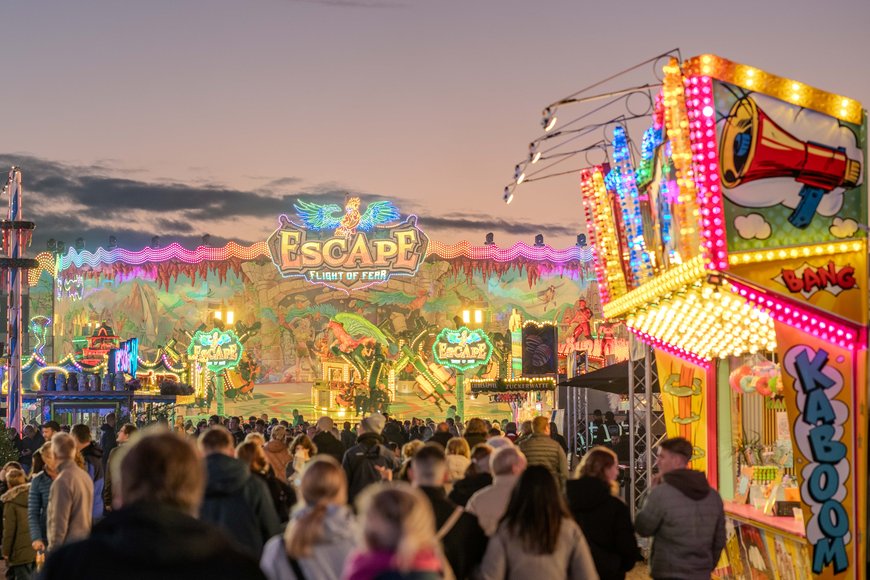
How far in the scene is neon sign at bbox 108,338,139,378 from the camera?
4038cm

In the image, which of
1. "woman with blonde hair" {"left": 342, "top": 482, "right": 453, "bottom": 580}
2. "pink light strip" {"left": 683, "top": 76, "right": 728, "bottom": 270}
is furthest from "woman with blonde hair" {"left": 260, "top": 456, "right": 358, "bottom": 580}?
"pink light strip" {"left": 683, "top": 76, "right": 728, "bottom": 270}

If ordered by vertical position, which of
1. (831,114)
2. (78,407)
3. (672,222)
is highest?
(831,114)

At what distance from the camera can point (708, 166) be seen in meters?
9.93

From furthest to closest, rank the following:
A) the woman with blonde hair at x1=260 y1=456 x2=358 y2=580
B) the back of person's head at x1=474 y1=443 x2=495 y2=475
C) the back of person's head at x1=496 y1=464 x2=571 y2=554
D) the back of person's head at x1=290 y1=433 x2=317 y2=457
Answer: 1. the back of person's head at x1=290 y1=433 x2=317 y2=457
2. the back of person's head at x1=474 y1=443 x2=495 y2=475
3. the back of person's head at x1=496 y1=464 x2=571 y2=554
4. the woman with blonde hair at x1=260 y1=456 x2=358 y2=580

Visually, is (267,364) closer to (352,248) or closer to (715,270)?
(352,248)

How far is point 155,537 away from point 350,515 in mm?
1714

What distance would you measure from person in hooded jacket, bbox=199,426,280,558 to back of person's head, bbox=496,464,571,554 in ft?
6.15

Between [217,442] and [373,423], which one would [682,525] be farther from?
[373,423]

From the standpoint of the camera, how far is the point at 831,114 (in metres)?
10.6

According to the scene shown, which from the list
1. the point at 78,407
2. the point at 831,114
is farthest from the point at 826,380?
the point at 78,407

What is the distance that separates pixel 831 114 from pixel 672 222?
1890 millimetres

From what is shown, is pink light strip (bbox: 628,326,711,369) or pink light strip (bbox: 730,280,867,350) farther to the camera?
pink light strip (bbox: 628,326,711,369)

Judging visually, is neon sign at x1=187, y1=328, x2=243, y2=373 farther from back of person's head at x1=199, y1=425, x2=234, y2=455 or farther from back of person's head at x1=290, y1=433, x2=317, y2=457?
back of person's head at x1=199, y1=425, x2=234, y2=455

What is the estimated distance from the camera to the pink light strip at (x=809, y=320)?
10.1 metres
